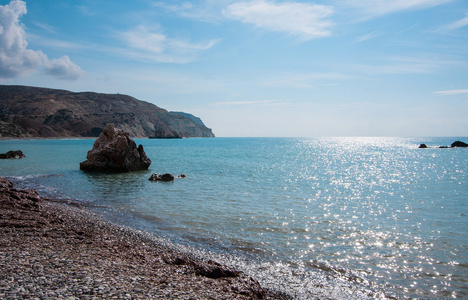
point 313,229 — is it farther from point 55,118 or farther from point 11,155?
point 55,118

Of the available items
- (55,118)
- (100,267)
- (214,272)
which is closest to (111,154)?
(100,267)

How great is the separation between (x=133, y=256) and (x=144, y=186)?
13.5 m

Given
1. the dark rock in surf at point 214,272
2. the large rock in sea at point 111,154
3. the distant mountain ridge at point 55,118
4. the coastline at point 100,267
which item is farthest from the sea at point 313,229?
the distant mountain ridge at point 55,118

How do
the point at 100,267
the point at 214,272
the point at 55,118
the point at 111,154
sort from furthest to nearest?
1. the point at 55,118
2. the point at 111,154
3. the point at 214,272
4. the point at 100,267

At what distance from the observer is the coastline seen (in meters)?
5.30

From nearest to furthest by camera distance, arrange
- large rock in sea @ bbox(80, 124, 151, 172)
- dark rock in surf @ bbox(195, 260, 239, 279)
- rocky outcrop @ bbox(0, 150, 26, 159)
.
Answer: dark rock in surf @ bbox(195, 260, 239, 279) < large rock in sea @ bbox(80, 124, 151, 172) < rocky outcrop @ bbox(0, 150, 26, 159)

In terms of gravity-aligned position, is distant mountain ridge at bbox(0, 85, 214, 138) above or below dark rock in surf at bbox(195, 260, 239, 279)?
above

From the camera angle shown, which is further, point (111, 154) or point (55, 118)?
point (55, 118)

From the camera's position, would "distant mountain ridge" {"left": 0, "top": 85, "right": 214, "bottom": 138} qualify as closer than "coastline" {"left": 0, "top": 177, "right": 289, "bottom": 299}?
No

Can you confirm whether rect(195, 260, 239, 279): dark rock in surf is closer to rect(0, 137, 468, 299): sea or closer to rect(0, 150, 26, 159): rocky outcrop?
rect(0, 137, 468, 299): sea

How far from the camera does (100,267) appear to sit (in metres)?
6.46

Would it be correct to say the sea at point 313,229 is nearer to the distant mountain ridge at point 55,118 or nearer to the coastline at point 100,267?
the coastline at point 100,267

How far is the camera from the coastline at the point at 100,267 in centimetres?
530

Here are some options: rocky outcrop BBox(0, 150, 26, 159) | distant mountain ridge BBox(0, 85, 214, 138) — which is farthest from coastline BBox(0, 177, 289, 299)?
distant mountain ridge BBox(0, 85, 214, 138)
